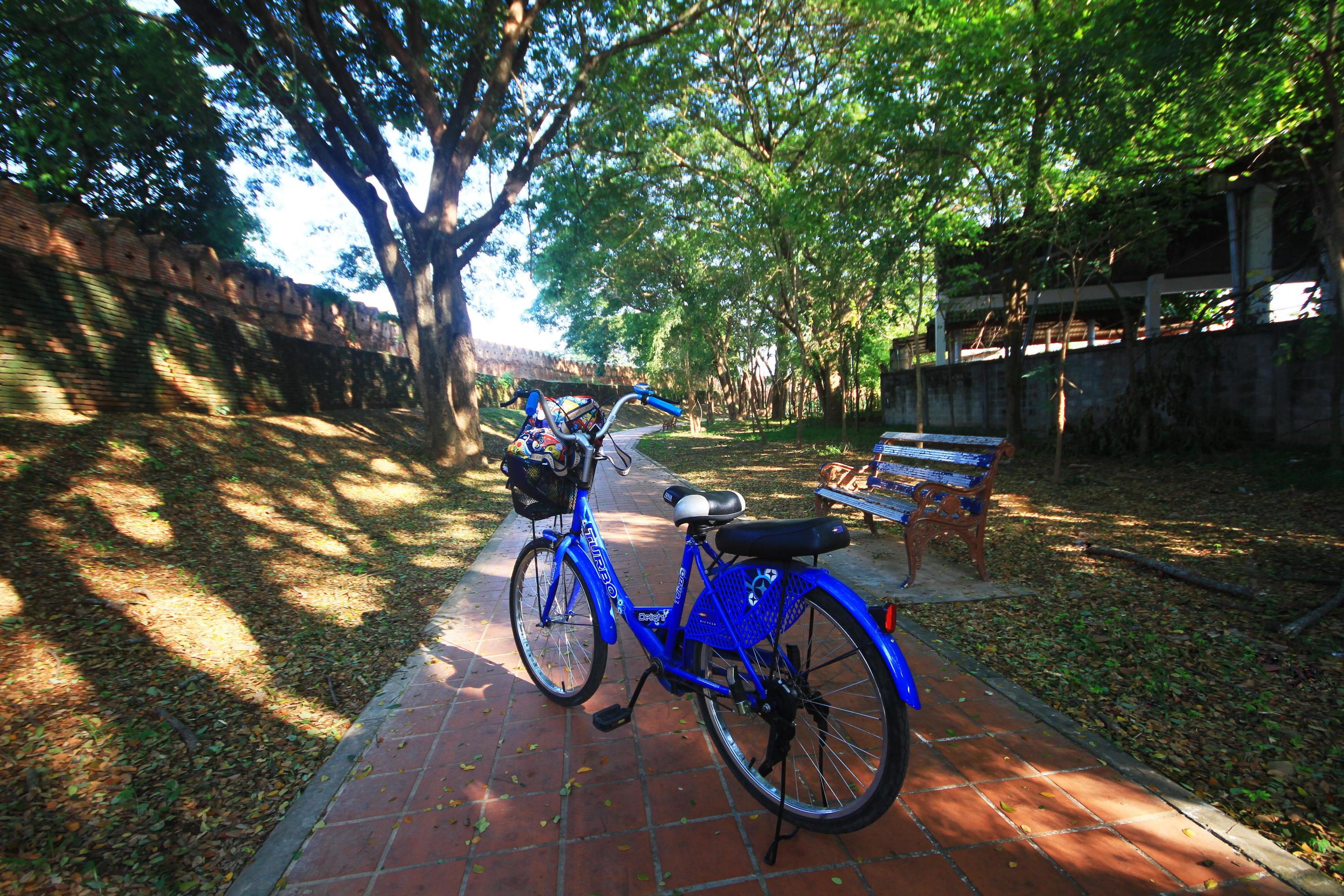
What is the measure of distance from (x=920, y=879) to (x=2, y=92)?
38.3ft

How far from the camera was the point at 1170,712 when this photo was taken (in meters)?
2.57

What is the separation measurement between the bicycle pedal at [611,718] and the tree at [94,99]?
30.0ft

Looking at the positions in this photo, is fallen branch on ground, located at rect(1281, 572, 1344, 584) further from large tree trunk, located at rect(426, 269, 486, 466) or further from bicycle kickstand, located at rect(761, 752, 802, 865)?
large tree trunk, located at rect(426, 269, 486, 466)

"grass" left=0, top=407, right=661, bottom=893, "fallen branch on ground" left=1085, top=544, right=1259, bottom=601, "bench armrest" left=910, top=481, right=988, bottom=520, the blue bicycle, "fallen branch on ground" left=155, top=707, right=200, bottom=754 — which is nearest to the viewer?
the blue bicycle

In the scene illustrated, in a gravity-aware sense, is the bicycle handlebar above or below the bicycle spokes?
above

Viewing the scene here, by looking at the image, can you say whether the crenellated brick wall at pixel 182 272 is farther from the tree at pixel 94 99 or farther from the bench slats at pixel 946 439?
the bench slats at pixel 946 439

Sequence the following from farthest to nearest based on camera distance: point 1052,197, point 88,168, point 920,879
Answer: point 88,168
point 1052,197
point 920,879

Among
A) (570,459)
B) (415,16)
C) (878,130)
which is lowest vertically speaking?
(570,459)

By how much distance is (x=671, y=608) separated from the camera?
2436 mm

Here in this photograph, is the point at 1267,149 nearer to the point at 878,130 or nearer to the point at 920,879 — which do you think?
the point at 878,130

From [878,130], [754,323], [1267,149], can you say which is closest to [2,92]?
[878,130]

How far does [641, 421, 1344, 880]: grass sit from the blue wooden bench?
1.62 feet

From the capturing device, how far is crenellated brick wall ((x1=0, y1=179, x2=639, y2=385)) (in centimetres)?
658

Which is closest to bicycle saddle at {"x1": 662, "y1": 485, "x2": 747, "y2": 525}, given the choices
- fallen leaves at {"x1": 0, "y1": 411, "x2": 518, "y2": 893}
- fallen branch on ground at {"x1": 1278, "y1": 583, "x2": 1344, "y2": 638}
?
fallen leaves at {"x1": 0, "y1": 411, "x2": 518, "y2": 893}
